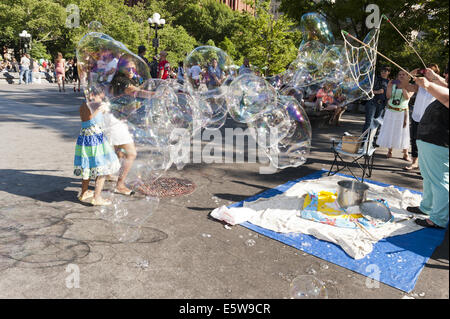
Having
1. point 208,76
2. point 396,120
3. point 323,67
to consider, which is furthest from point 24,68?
point 396,120

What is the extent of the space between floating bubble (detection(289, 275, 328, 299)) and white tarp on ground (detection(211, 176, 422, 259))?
884 millimetres

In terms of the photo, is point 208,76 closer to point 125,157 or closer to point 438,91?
point 125,157

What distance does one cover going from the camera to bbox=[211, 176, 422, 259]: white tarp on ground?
395 cm

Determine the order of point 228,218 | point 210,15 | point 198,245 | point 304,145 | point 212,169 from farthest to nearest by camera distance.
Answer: point 210,15 → point 212,169 → point 304,145 → point 228,218 → point 198,245

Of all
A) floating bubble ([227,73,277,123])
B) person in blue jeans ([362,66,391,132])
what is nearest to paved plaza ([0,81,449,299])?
floating bubble ([227,73,277,123])

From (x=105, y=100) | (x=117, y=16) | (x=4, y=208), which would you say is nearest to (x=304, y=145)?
(x=105, y=100)

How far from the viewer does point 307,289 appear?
112 inches

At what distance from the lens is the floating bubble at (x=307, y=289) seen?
282 cm

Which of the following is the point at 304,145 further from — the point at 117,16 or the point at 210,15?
the point at 210,15

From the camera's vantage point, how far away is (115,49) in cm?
382

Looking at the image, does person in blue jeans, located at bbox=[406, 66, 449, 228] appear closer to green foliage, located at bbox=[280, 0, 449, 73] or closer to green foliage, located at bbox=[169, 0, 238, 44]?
green foliage, located at bbox=[280, 0, 449, 73]

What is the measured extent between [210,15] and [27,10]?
25.9 meters

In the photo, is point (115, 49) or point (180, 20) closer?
point (115, 49)

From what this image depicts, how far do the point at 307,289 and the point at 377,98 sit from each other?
24.3 ft
